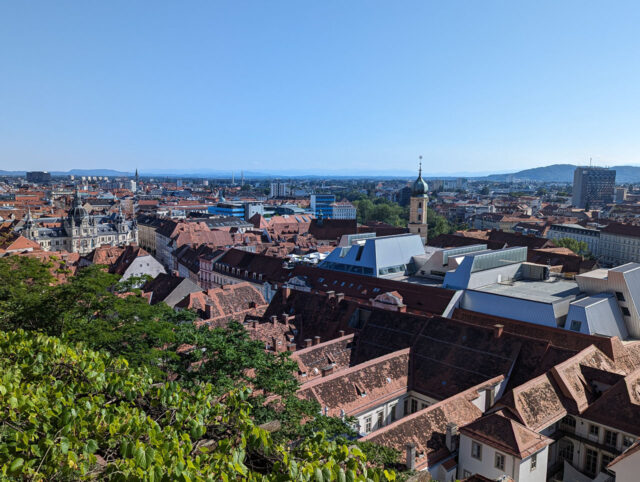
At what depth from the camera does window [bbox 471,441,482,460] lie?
25094mm

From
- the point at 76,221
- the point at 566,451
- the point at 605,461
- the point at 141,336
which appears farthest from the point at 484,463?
the point at 76,221

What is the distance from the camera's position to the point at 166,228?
122 metres

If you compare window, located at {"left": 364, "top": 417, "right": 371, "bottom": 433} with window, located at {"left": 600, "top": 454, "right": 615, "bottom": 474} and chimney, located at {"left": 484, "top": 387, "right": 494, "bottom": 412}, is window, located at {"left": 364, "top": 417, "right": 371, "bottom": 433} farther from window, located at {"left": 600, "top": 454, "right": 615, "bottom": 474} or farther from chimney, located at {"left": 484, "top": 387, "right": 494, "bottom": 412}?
window, located at {"left": 600, "top": 454, "right": 615, "bottom": 474}

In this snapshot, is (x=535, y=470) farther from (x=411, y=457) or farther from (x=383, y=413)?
(x=383, y=413)

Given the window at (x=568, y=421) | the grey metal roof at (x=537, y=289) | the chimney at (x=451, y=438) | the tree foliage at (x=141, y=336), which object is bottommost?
the window at (x=568, y=421)

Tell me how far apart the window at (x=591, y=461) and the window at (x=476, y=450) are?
833 cm


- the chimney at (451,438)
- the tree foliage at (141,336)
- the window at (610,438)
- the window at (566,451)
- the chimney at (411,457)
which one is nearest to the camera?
the tree foliage at (141,336)

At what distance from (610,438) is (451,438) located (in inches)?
370

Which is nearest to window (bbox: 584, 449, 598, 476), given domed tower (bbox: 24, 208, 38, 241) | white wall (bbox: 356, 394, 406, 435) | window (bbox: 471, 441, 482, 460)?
window (bbox: 471, 441, 482, 460)

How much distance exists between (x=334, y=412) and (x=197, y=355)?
9985 mm

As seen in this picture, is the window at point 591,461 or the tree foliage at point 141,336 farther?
the window at point 591,461

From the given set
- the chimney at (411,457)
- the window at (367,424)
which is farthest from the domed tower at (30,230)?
the chimney at (411,457)

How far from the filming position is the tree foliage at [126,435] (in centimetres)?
845

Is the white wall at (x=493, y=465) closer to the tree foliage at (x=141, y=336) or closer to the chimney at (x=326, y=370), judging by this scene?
the tree foliage at (x=141, y=336)
